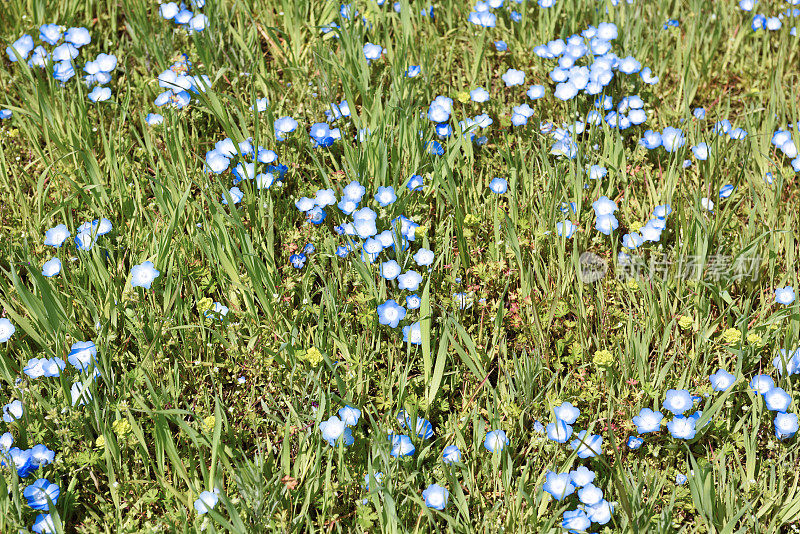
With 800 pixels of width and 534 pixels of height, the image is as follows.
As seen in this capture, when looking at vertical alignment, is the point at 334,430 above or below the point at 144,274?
below

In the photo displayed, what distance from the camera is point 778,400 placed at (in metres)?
2.56

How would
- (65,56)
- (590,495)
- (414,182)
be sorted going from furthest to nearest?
(65,56) < (414,182) < (590,495)

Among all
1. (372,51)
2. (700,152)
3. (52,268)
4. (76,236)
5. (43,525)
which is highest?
(372,51)

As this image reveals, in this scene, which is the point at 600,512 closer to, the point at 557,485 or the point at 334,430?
the point at 557,485

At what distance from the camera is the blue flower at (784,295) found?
9.55ft

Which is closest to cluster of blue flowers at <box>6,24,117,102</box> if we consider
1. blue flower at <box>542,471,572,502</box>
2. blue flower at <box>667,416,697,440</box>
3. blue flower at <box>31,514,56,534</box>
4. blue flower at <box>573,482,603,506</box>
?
blue flower at <box>31,514,56,534</box>

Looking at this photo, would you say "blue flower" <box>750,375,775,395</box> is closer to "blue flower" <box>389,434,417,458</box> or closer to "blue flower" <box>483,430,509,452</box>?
"blue flower" <box>483,430,509,452</box>

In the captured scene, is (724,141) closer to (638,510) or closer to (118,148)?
(638,510)

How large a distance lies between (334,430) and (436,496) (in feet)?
1.36

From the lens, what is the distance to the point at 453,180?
3160 mm

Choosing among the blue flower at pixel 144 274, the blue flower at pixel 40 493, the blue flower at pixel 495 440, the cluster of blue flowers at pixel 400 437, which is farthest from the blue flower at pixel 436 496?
the blue flower at pixel 144 274

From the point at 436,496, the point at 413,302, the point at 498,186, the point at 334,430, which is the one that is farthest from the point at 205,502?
the point at 498,186

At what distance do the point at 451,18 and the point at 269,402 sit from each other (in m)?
2.47

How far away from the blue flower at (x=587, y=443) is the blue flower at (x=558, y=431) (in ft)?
0.13
